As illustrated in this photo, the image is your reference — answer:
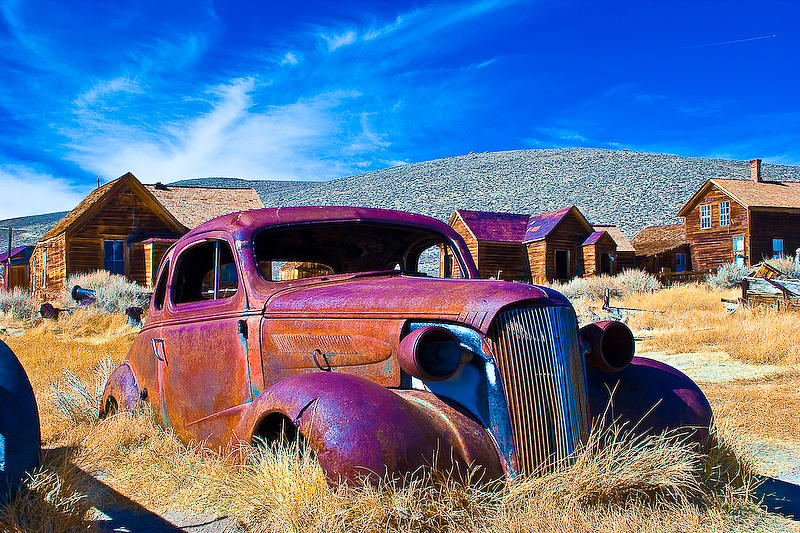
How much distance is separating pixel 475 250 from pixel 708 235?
604 inches

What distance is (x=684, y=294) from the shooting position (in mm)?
20188

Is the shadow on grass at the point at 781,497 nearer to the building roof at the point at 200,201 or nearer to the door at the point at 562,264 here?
the building roof at the point at 200,201

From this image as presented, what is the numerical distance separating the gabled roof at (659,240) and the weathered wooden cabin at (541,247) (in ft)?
22.0

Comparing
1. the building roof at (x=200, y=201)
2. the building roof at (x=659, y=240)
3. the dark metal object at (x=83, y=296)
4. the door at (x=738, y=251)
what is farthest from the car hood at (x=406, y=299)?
the building roof at (x=659, y=240)

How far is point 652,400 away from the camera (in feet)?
12.4

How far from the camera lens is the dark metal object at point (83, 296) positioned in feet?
62.1

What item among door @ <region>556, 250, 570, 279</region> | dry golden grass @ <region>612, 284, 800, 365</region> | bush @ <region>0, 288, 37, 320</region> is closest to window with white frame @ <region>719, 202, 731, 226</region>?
door @ <region>556, 250, 570, 279</region>

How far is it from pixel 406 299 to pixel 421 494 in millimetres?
967

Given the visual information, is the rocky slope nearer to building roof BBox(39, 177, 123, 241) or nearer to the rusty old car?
building roof BBox(39, 177, 123, 241)

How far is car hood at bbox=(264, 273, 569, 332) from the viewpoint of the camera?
9.75ft

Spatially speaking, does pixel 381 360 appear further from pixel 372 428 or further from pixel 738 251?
pixel 738 251

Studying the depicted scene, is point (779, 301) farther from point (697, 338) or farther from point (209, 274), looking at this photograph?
point (209, 274)

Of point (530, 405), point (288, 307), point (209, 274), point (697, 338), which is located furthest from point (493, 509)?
point (697, 338)

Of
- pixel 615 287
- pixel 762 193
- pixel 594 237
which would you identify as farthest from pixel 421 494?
pixel 762 193
